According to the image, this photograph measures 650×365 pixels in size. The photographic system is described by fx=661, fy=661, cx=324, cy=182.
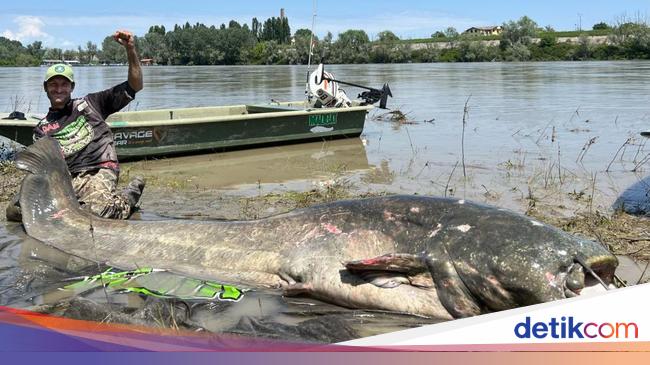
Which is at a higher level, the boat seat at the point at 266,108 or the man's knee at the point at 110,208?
the boat seat at the point at 266,108

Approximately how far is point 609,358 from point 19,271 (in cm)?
428

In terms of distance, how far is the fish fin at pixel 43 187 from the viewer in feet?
18.4

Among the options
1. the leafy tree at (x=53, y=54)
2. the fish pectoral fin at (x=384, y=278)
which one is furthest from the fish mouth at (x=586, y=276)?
the leafy tree at (x=53, y=54)

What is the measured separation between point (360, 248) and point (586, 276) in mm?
1378

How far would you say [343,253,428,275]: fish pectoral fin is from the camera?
3.88m

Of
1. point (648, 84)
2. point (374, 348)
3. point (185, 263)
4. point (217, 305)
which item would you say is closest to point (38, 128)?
point (185, 263)

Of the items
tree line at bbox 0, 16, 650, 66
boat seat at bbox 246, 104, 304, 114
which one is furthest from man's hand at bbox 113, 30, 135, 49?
tree line at bbox 0, 16, 650, 66

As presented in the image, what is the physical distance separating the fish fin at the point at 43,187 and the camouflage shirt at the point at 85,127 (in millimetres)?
756

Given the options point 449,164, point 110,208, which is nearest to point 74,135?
point 110,208

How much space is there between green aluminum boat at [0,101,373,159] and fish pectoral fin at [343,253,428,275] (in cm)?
705

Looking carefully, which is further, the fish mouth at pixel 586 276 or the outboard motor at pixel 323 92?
the outboard motor at pixel 323 92

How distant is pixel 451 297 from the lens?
3.77 metres

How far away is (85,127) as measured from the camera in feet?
21.3

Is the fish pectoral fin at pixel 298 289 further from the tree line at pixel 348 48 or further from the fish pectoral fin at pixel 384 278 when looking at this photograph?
the tree line at pixel 348 48
